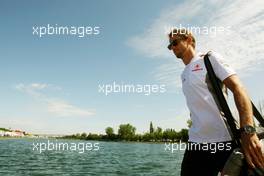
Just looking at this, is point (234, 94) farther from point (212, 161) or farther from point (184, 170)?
point (184, 170)

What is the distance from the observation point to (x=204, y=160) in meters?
4.21

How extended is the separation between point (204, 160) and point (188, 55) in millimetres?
1469

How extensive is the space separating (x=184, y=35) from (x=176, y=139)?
643 ft

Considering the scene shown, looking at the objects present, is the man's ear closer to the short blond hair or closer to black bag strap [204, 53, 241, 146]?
the short blond hair

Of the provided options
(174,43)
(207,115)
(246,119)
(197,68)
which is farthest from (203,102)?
(174,43)

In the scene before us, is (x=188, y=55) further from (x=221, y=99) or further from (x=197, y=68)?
(x=221, y=99)

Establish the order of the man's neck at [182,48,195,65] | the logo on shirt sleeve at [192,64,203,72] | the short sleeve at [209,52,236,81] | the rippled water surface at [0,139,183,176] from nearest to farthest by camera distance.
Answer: the short sleeve at [209,52,236,81] → the logo on shirt sleeve at [192,64,203,72] → the man's neck at [182,48,195,65] → the rippled water surface at [0,139,183,176]

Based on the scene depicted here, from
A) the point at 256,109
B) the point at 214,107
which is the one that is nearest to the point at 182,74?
the point at 214,107

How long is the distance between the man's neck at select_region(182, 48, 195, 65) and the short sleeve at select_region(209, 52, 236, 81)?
1.75ft

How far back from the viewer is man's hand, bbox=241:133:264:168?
10.9ft

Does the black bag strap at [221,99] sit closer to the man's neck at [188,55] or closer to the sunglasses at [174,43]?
the man's neck at [188,55]

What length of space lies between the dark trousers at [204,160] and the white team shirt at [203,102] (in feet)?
0.43

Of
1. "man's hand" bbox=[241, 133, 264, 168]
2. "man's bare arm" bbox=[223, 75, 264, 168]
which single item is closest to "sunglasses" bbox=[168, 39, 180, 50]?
"man's bare arm" bbox=[223, 75, 264, 168]

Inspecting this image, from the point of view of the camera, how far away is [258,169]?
3447mm
